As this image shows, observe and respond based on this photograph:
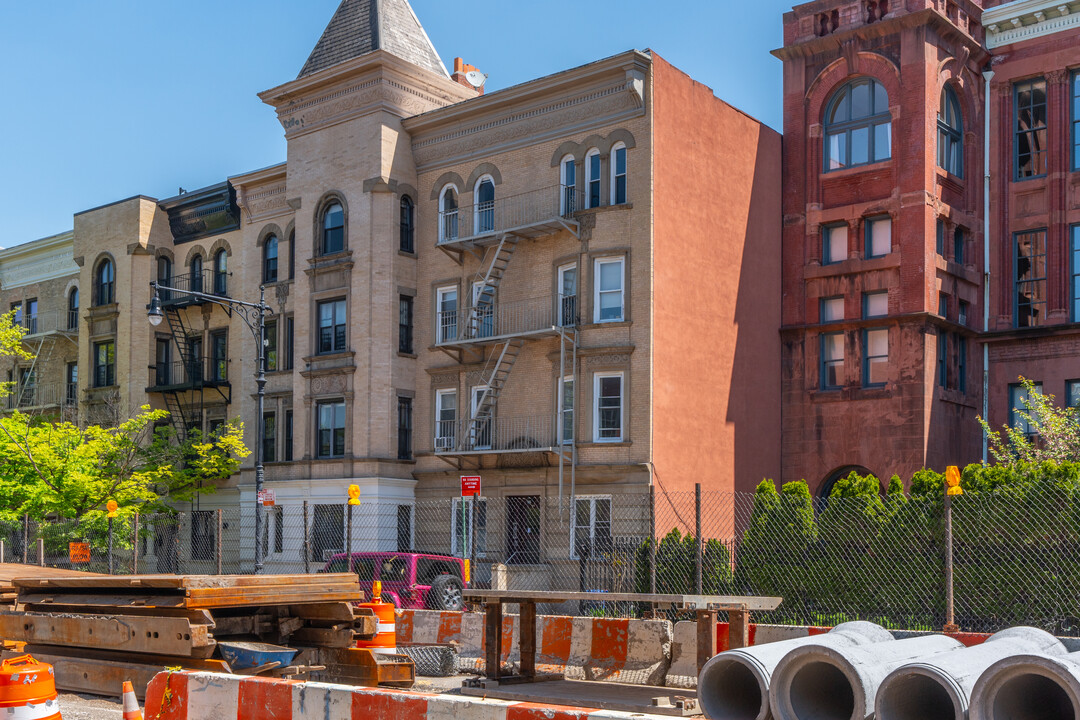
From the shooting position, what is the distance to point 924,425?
1324 inches

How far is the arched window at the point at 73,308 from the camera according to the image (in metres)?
51.2

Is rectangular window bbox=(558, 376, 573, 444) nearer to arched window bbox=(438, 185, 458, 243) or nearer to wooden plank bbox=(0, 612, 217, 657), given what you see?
arched window bbox=(438, 185, 458, 243)

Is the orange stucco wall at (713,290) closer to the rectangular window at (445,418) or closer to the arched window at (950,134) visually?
the arched window at (950,134)

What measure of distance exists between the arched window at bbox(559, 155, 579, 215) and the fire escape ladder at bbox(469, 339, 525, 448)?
4.16m

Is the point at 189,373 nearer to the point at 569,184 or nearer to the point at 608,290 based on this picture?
the point at 569,184

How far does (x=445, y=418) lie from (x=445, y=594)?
13332 mm

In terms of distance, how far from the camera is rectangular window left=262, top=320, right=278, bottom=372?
42156mm

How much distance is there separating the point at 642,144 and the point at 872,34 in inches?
329

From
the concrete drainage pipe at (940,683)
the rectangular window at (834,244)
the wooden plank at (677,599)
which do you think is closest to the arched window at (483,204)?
the rectangular window at (834,244)

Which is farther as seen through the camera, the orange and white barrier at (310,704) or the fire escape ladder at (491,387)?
the fire escape ladder at (491,387)

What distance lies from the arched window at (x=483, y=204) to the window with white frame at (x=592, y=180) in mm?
3663

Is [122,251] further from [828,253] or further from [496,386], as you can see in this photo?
[828,253]

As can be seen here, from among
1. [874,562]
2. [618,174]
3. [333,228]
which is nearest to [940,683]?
[874,562]

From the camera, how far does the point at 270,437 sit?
41.7 m
